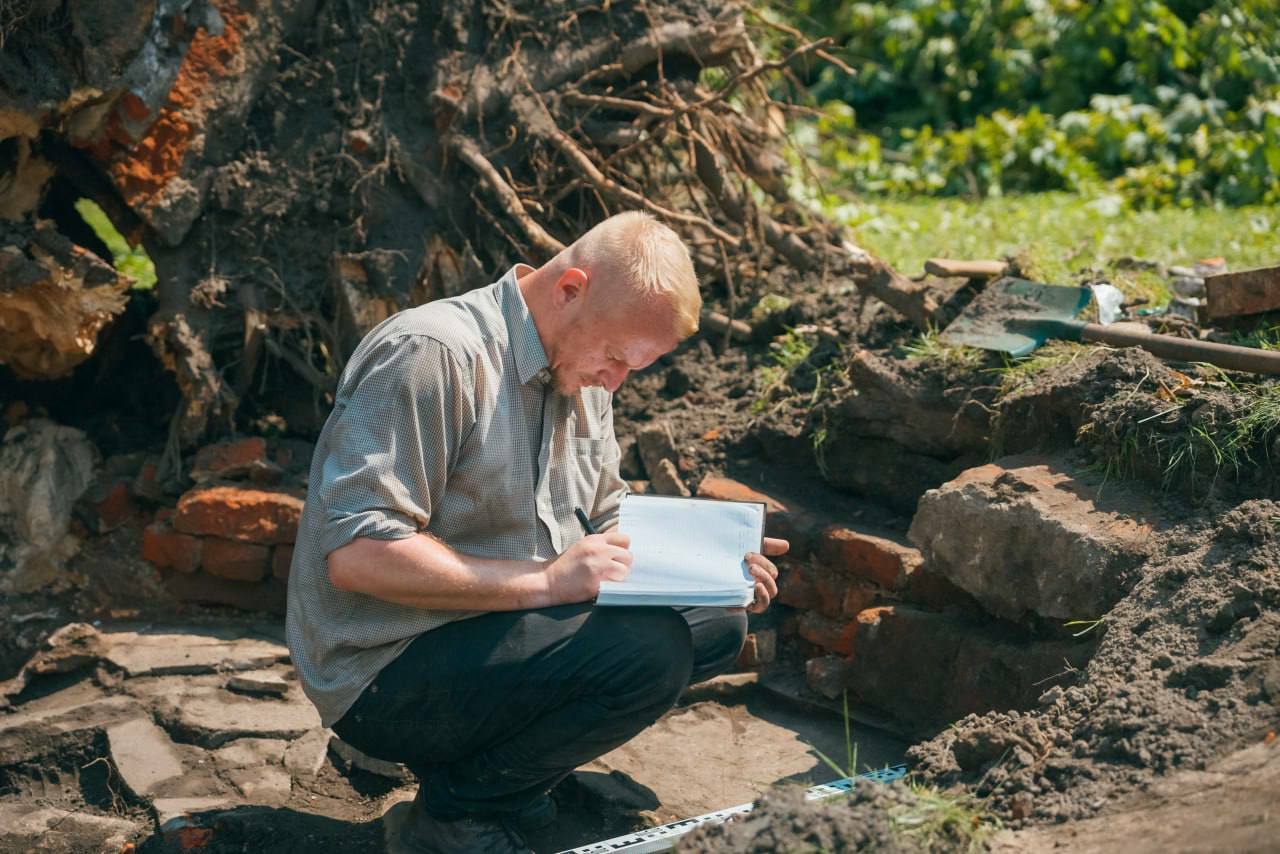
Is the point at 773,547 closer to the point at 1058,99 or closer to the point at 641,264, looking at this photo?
the point at 641,264

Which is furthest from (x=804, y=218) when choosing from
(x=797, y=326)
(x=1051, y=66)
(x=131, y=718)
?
(x=1051, y=66)

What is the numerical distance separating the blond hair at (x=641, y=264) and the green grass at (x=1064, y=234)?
2057 millimetres

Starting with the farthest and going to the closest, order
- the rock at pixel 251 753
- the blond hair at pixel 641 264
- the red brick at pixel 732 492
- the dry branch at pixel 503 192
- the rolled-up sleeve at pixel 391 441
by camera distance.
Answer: the dry branch at pixel 503 192
the red brick at pixel 732 492
the rock at pixel 251 753
the blond hair at pixel 641 264
the rolled-up sleeve at pixel 391 441

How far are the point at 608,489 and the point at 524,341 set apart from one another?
1.83 ft

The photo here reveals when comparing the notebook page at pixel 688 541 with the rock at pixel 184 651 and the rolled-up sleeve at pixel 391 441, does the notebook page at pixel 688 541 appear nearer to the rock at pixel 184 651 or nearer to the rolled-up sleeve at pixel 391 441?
the rolled-up sleeve at pixel 391 441

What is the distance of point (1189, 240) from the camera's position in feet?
19.6

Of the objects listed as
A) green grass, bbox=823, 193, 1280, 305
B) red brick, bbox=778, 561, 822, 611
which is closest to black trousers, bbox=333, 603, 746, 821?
red brick, bbox=778, 561, 822, 611

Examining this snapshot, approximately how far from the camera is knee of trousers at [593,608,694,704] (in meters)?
2.85

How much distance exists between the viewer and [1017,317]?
13.5 feet

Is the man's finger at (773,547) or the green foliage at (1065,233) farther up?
the green foliage at (1065,233)

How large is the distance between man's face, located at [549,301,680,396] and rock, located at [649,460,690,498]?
1.48m

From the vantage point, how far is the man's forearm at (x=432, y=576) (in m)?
2.63

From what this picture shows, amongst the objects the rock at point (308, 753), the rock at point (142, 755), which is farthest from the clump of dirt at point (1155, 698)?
the rock at point (142, 755)

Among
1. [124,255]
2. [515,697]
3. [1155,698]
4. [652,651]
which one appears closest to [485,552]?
[515,697]
